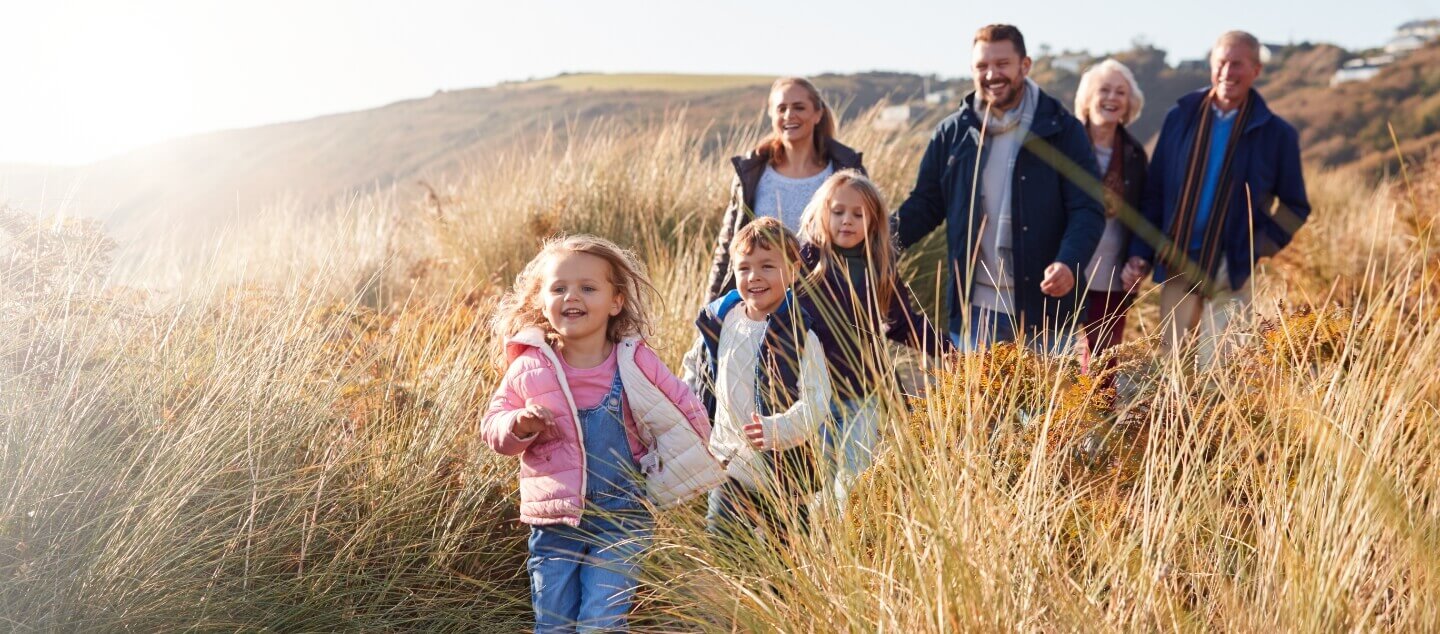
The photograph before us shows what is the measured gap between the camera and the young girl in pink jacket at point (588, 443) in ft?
9.93

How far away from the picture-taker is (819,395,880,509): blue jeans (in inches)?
107

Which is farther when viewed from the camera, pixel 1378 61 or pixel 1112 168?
pixel 1378 61

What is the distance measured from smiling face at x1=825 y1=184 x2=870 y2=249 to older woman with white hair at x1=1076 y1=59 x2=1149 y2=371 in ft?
5.12

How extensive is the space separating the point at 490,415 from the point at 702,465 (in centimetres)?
56

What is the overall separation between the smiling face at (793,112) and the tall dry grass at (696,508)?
145cm

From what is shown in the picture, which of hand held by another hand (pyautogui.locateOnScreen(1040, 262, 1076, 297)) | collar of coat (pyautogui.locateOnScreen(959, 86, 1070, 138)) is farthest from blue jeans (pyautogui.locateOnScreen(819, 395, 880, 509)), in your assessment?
collar of coat (pyautogui.locateOnScreen(959, 86, 1070, 138))

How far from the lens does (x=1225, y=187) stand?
4.97 metres

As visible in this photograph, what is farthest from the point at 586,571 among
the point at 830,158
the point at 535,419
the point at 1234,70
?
the point at 1234,70

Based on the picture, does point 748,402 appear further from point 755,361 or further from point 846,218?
point 846,218

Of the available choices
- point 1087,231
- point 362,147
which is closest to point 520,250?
point 1087,231

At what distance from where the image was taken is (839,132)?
28.9ft

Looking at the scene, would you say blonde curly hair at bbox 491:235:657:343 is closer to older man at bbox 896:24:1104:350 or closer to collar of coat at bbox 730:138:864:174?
collar of coat at bbox 730:138:864:174

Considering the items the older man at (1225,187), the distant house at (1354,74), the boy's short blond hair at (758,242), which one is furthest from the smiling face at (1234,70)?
the distant house at (1354,74)

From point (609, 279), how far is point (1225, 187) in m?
2.99
